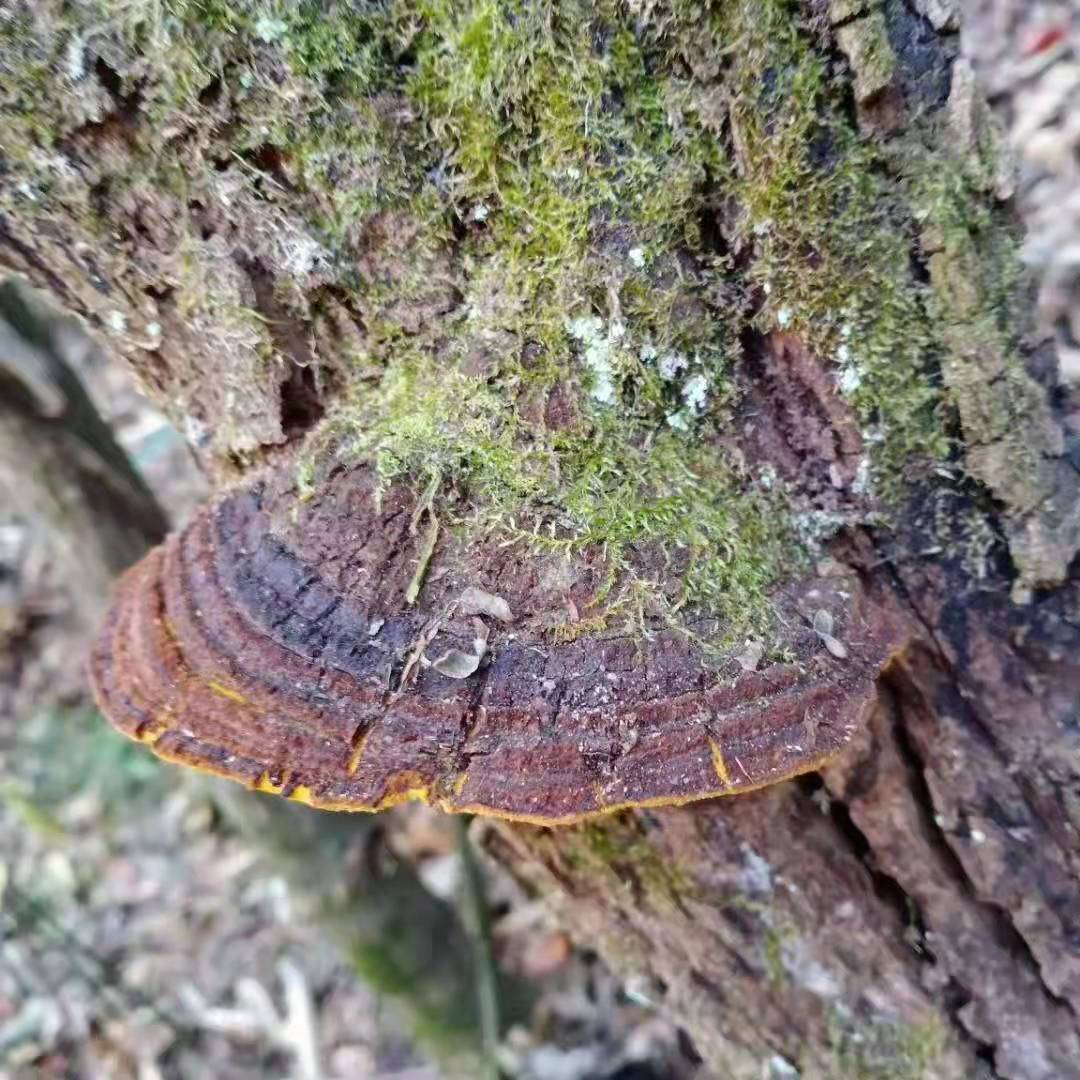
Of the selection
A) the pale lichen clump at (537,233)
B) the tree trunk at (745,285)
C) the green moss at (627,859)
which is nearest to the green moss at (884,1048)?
the tree trunk at (745,285)

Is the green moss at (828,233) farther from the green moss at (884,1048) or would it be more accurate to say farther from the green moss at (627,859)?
the green moss at (884,1048)

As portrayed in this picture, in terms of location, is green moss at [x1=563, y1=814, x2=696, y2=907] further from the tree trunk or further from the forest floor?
the forest floor

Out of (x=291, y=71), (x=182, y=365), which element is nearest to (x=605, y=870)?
(x=182, y=365)

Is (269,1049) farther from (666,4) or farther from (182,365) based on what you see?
(666,4)

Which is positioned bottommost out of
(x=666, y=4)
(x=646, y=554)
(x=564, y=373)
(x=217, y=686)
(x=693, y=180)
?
(x=217, y=686)

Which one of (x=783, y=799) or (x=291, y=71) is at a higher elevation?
(x=291, y=71)
